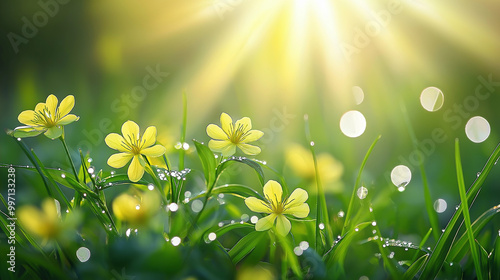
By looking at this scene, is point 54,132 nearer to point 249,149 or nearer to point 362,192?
point 249,149

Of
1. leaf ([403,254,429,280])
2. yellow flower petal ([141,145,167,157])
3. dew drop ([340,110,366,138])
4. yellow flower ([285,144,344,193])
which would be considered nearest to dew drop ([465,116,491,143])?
dew drop ([340,110,366,138])

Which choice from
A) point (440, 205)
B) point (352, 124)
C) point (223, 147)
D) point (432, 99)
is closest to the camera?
point (223, 147)

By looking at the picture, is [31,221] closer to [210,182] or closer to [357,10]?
[210,182]

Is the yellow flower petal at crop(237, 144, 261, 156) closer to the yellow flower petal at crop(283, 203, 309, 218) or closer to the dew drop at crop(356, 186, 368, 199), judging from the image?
the yellow flower petal at crop(283, 203, 309, 218)

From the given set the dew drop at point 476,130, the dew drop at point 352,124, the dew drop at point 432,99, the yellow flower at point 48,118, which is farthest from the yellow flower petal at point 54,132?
the dew drop at point 432,99

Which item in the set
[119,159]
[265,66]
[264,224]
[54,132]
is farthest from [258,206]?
[265,66]

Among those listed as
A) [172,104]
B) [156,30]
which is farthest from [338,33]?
[156,30]
